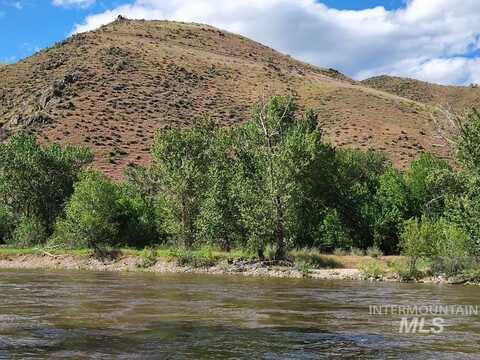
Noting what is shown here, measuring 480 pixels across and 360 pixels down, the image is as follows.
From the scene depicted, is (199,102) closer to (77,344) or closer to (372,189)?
(372,189)

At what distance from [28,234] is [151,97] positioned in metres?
51.3

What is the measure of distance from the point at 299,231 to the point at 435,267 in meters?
14.9

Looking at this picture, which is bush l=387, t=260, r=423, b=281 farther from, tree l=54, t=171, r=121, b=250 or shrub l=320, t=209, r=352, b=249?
tree l=54, t=171, r=121, b=250

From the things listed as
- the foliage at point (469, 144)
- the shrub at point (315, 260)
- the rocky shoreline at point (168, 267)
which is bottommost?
the rocky shoreline at point (168, 267)

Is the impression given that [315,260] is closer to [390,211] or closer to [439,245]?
[439,245]

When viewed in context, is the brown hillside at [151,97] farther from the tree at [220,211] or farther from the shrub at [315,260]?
the shrub at [315,260]

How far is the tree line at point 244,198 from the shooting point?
43.7m

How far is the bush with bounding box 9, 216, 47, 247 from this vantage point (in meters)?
56.0

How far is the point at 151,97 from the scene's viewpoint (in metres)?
104

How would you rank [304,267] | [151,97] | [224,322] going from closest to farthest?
[224,322] < [304,267] < [151,97]

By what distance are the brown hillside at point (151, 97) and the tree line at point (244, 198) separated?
2146 centimetres

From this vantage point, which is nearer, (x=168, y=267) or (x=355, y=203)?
(x=168, y=267)

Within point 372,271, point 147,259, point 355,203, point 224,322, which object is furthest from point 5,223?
point 224,322

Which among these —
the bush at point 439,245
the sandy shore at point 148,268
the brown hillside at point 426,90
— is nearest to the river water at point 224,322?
the bush at point 439,245
